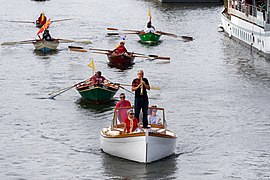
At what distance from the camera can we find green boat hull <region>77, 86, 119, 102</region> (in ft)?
137

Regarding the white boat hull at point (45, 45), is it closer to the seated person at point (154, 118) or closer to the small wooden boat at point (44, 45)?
the small wooden boat at point (44, 45)

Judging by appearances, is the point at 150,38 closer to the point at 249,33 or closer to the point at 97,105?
the point at 249,33

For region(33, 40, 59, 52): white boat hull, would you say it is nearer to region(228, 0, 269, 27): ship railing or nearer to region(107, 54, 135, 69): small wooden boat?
region(107, 54, 135, 69): small wooden boat

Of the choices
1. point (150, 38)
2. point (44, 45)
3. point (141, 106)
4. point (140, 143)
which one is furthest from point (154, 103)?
point (150, 38)

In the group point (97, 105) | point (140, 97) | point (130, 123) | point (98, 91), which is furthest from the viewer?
point (97, 105)

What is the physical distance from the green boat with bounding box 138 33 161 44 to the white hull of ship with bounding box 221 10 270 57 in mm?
6258

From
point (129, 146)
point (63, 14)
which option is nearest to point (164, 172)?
point (129, 146)

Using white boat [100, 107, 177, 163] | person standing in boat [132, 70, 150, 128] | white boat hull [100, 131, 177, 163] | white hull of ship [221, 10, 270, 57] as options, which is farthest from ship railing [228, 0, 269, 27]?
white boat hull [100, 131, 177, 163]

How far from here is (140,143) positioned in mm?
29266

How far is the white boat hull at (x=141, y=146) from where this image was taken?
29.2 m

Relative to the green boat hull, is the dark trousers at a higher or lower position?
higher

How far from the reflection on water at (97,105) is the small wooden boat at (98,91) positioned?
0.21 metres

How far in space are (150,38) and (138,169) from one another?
3819 centimetres

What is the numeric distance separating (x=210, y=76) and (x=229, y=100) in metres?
7.87
